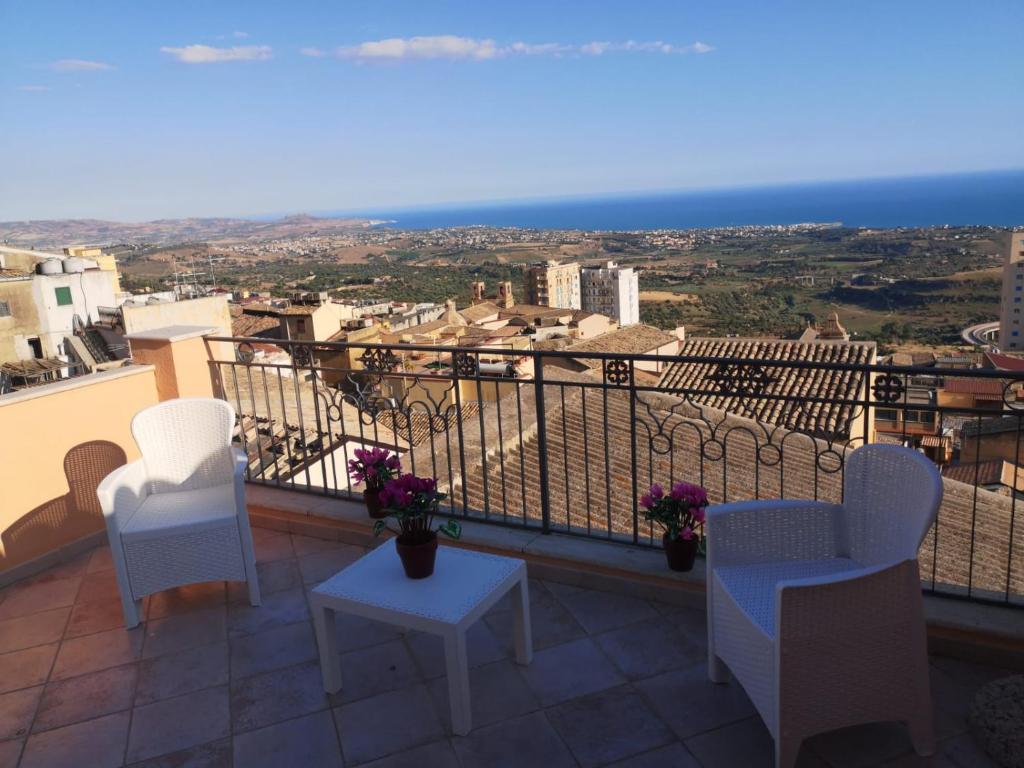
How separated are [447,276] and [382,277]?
6.15 m

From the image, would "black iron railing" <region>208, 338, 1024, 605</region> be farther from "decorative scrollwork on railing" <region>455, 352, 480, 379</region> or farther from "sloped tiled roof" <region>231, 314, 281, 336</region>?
"sloped tiled roof" <region>231, 314, 281, 336</region>

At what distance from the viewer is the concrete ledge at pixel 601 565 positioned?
104 inches

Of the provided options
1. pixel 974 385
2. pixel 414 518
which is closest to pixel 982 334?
pixel 974 385

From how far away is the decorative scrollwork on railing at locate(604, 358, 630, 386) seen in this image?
3.23m

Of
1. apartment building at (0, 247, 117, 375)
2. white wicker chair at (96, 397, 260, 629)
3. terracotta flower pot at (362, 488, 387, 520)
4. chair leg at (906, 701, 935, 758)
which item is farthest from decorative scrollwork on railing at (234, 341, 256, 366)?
apartment building at (0, 247, 117, 375)

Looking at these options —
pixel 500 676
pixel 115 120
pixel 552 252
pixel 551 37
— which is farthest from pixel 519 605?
pixel 552 252

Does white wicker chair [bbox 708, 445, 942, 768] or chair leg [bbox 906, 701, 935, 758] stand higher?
white wicker chair [bbox 708, 445, 942, 768]

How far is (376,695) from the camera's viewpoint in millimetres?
2623

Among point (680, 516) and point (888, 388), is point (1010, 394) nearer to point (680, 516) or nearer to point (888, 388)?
point (888, 388)

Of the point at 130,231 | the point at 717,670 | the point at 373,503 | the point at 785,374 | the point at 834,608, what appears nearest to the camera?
the point at 834,608

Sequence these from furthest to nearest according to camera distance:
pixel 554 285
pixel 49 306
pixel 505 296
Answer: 1. pixel 554 285
2. pixel 505 296
3. pixel 49 306

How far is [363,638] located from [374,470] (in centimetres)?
94

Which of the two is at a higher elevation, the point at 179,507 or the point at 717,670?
the point at 179,507

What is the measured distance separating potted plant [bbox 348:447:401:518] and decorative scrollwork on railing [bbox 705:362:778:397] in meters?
1.60
